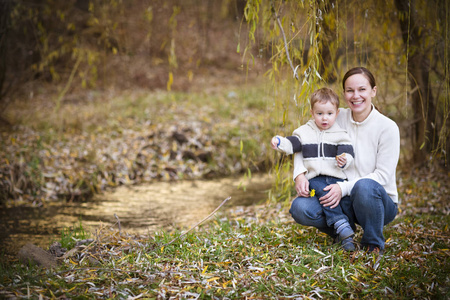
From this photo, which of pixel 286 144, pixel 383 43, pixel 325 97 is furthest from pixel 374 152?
pixel 383 43

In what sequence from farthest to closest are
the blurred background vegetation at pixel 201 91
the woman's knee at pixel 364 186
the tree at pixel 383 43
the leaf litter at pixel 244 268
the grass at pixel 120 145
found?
the grass at pixel 120 145 → the blurred background vegetation at pixel 201 91 → the tree at pixel 383 43 → the woman's knee at pixel 364 186 → the leaf litter at pixel 244 268

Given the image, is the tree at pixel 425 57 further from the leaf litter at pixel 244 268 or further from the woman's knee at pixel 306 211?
the woman's knee at pixel 306 211

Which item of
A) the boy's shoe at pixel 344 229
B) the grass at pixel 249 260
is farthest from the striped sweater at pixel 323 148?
the grass at pixel 249 260

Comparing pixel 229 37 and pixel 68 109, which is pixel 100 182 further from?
pixel 229 37

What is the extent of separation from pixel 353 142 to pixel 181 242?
1478 mm

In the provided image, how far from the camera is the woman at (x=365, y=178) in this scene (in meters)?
2.55

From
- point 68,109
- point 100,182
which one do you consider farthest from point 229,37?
point 100,182

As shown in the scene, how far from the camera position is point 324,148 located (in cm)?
269

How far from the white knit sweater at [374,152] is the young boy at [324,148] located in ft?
0.28

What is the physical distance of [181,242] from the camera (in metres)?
2.96

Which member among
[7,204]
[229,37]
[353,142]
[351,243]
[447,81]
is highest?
[229,37]

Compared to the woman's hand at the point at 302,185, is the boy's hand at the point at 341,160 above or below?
above

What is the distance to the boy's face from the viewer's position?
2.66m

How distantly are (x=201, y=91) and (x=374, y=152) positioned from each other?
8.63 meters
